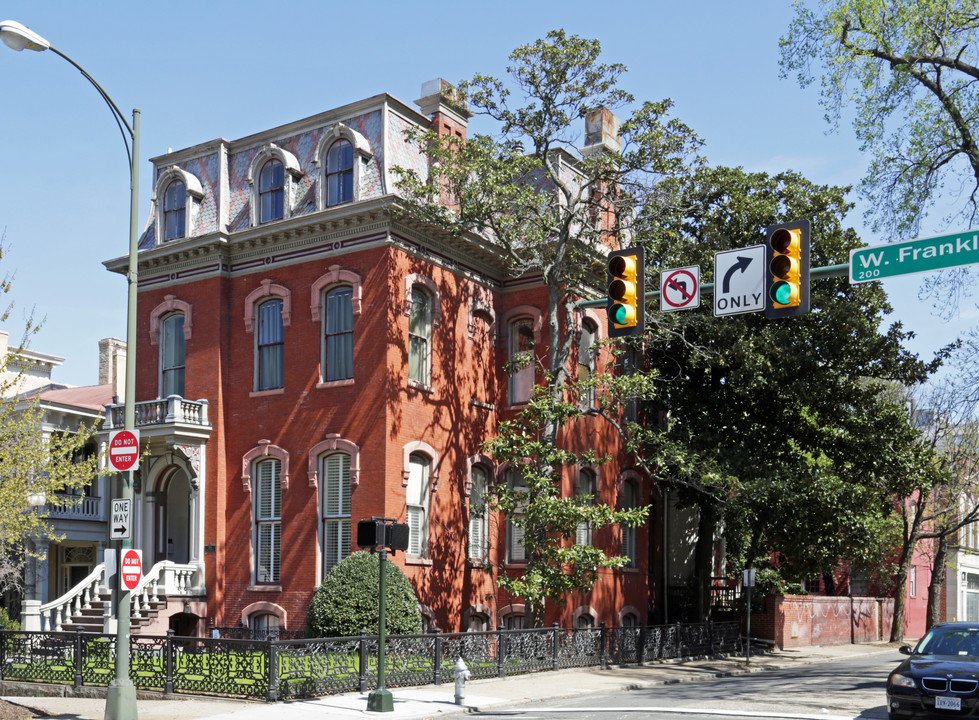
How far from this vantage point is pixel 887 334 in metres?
30.5

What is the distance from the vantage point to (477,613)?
1154 inches

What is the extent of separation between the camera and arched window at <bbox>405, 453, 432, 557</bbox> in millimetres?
27469

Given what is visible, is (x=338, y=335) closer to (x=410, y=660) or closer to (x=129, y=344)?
(x=410, y=660)

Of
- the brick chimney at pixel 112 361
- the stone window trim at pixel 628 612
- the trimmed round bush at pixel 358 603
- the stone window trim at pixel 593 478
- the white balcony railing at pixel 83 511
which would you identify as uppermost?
the brick chimney at pixel 112 361

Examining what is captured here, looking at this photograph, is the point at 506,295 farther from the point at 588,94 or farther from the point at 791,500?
the point at 791,500

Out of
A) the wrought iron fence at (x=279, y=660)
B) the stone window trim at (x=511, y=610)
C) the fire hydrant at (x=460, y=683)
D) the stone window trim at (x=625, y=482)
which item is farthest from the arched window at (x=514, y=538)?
the fire hydrant at (x=460, y=683)

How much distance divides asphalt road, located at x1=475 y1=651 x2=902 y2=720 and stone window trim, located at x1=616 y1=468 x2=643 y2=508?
809 centimetres

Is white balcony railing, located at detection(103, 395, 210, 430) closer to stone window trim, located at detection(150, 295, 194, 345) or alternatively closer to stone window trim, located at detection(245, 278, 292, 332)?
stone window trim, located at detection(150, 295, 194, 345)

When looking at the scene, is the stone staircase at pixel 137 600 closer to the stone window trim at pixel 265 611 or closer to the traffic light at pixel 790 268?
the stone window trim at pixel 265 611

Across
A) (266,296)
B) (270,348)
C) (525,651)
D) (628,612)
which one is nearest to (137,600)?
(270,348)

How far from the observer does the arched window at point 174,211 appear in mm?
31297

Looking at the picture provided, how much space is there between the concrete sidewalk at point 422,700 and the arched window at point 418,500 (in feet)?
16.2

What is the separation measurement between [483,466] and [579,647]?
6.14 meters

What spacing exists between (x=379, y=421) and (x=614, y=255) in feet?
43.9
